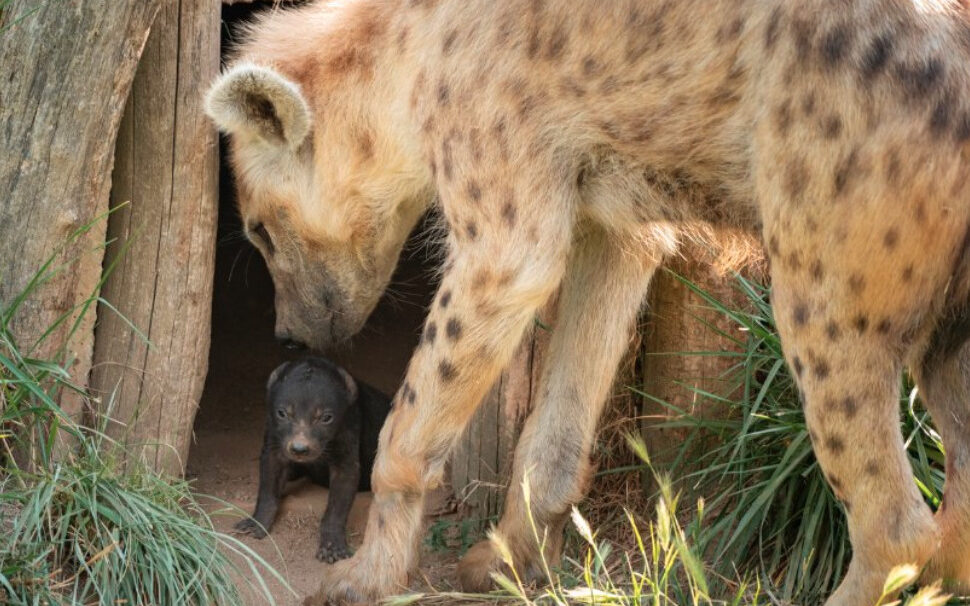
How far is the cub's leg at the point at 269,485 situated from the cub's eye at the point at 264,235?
906 millimetres

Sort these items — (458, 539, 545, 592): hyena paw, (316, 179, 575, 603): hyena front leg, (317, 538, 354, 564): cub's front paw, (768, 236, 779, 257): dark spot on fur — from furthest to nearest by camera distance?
(317, 538, 354, 564): cub's front paw, (458, 539, 545, 592): hyena paw, (316, 179, 575, 603): hyena front leg, (768, 236, 779, 257): dark spot on fur

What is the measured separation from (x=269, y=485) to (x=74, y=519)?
151cm

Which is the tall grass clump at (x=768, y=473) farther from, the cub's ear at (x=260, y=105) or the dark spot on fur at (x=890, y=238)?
the cub's ear at (x=260, y=105)

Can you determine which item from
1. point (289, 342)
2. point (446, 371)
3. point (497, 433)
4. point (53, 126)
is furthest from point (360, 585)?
point (53, 126)

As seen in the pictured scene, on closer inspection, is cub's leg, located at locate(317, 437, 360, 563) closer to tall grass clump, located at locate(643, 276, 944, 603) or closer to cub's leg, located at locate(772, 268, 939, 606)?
tall grass clump, located at locate(643, 276, 944, 603)

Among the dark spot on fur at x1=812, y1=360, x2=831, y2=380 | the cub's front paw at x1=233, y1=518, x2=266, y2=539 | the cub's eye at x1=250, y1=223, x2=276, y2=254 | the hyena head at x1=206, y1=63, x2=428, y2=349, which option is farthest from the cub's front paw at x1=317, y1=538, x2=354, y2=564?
the dark spot on fur at x1=812, y1=360, x2=831, y2=380

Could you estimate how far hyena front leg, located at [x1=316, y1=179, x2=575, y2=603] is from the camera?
3752mm

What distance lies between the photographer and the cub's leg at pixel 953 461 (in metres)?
3.59

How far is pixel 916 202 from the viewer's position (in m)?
3.08

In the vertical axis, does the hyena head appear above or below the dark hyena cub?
above

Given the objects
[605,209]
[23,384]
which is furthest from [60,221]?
[605,209]

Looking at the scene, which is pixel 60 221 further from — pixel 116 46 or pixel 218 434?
pixel 218 434

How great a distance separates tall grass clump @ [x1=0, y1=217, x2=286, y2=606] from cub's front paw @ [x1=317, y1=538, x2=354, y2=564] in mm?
918

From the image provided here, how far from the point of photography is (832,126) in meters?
3.17
